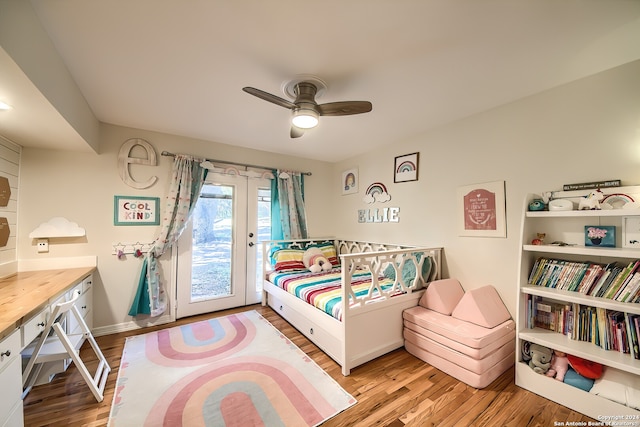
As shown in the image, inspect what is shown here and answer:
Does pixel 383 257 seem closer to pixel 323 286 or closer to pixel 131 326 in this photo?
pixel 323 286

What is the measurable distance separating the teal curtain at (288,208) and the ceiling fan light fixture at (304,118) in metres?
1.92

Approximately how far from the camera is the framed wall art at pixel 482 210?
231 centimetres

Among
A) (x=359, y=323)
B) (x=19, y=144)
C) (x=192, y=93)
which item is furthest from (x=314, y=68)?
(x=19, y=144)

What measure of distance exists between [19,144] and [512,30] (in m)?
4.07

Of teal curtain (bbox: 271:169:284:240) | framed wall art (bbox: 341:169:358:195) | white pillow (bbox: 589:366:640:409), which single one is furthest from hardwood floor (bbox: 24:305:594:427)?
framed wall art (bbox: 341:169:358:195)

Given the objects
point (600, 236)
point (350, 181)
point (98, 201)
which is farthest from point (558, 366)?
point (98, 201)

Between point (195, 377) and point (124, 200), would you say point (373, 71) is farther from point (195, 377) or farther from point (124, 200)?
point (124, 200)

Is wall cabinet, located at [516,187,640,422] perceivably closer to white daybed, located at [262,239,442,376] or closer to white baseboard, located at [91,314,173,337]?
white daybed, located at [262,239,442,376]

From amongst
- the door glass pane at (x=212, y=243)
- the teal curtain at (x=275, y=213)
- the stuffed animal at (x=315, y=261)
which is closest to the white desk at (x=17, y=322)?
the door glass pane at (x=212, y=243)

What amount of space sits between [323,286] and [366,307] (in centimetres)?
66

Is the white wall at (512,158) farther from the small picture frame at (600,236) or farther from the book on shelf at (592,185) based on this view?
the small picture frame at (600,236)

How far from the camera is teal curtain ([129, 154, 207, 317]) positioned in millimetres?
2871

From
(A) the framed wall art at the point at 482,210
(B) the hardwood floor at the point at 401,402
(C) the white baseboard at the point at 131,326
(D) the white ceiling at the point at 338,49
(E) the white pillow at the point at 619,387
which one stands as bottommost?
(B) the hardwood floor at the point at 401,402

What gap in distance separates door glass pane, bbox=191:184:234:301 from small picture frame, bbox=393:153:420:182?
7.58ft
